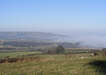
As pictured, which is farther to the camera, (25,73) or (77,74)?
(25,73)

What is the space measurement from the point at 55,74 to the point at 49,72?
85cm

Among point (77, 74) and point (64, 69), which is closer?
point (77, 74)

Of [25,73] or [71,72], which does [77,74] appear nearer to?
[71,72]

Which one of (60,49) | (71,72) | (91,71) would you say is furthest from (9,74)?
(60,49)

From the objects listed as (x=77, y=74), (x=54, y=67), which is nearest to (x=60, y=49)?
(x=54, y=67)

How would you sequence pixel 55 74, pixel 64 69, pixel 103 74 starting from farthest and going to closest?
pixel 64 69 → pixel 55 74 → pixel 103 74

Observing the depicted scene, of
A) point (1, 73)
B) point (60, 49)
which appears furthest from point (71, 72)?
point (60, 49)

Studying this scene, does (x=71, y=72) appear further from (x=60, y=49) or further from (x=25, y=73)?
(x=60, y=49)

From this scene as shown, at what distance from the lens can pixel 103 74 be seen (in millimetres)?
14180

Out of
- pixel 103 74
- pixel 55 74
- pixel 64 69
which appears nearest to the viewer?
pixel 103 74

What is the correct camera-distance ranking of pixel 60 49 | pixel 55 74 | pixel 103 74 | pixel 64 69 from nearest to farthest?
pixel 103 74, pixel 55 74, pixel 64 69, pixel 60 49

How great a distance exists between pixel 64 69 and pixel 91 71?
2513 mm

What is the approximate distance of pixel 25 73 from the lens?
1628cm

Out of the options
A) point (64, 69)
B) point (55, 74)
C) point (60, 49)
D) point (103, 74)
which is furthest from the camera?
point (60, 49)
